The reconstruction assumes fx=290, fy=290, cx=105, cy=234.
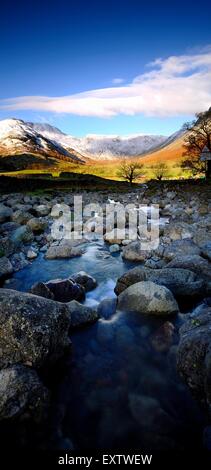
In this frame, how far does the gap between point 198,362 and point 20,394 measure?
2.94 m

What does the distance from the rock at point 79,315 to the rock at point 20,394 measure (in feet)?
8.05

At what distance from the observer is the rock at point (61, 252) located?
44.6 feet

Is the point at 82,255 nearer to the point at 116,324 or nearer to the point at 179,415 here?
the point at 116,324

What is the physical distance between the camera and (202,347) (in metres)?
4.88

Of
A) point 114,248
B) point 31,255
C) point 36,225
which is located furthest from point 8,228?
point 114,248

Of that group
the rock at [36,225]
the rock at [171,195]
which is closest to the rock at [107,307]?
the rock at [36,225]

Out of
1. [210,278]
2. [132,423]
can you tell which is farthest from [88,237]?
[132,423]

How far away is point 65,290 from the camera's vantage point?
8688 millimetres

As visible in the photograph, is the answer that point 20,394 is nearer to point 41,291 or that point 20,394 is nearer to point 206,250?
point 41,291

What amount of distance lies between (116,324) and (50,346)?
8.22 feet

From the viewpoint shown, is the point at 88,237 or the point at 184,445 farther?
the point at 88,237

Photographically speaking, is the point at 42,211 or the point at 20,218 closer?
the point at 20,218

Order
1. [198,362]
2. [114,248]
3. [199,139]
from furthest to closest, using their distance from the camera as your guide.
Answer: [199,139] → [114,248] → [198,362]

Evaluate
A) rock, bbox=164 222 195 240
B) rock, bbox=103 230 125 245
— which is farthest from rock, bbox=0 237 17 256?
rock, bbox=164 222 195 240
